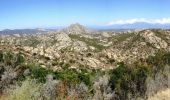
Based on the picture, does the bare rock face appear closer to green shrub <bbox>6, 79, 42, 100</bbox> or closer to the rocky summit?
→ the rocky summit

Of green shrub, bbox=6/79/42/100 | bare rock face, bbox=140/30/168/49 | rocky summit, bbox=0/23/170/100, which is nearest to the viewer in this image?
green shrub, bbox=6/79/42/100

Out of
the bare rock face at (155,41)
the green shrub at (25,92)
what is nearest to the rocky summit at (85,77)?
the green shrub at (25,92)

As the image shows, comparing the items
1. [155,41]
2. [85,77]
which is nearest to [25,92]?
[85,77]

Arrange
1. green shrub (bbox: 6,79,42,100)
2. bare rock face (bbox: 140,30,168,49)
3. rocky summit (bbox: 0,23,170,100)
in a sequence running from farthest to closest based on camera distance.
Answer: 1. bare rock face (bbox: 140,30,168,49)
2. rocky summit (bbox: 0,23,170,100)
3. green shrub (bbox: 6,79,42,100)

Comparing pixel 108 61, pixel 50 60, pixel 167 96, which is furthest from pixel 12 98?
pixel 108 61

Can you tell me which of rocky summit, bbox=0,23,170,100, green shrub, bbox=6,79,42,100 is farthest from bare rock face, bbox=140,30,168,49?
green shrub, bbox=6,79,42,100

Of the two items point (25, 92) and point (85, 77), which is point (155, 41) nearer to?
point (85, 77)

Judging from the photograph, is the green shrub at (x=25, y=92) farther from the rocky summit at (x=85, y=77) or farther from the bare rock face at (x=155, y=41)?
the bare rock face at (x=155, y=41)

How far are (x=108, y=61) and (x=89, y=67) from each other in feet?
43.0

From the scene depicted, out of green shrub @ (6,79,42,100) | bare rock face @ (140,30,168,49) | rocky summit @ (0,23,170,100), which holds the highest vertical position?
green shrub @ (6,79,42,100)

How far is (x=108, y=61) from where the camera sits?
343ft

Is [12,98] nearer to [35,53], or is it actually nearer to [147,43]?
[35,53]

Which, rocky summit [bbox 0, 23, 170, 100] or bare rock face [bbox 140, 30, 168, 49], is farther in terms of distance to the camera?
bare rock face [bbox 140, 30, 168, 49]

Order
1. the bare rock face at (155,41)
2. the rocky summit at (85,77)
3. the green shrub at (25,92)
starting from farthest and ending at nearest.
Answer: the bare rock face at (155,41), the rocky summit at (85,77), the green shrub at (25,92)
